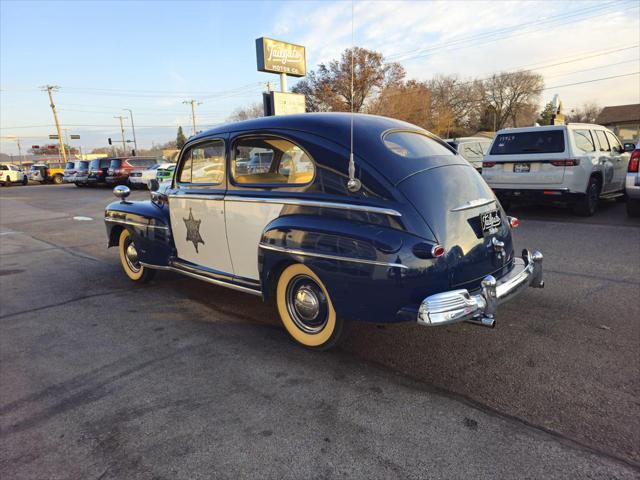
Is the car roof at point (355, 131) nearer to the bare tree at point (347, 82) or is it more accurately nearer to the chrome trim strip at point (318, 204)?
the chrome trim strip at point (318, 204)

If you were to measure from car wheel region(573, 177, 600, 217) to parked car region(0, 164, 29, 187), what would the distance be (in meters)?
40.1

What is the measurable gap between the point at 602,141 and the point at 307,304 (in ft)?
30.1

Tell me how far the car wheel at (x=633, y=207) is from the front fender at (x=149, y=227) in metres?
8.58

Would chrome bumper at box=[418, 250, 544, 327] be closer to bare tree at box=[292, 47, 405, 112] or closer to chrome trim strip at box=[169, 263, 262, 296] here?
chrome trim strip at box=[169, 263, 262, 296]

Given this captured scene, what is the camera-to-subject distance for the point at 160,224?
15.7 feet

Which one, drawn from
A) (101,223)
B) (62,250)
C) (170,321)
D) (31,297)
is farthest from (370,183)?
(101,223)

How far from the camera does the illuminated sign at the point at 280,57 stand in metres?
22.9

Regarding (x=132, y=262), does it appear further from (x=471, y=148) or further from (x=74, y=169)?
(x=74, y=169)

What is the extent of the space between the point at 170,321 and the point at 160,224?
3.83 feet

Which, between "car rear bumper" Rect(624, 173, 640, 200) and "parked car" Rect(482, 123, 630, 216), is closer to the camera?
"car rear bumper" Rect(624, 173, 640, 200)

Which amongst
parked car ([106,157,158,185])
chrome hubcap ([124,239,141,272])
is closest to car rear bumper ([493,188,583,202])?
chrome hubcap ([124,239,141,272])

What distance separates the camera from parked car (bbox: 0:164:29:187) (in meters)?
34.1

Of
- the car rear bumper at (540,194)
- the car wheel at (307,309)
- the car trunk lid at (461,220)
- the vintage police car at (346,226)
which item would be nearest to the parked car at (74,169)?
the car rear bumper at (540,194)

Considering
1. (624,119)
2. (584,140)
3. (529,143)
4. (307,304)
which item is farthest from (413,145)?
(624,119)
